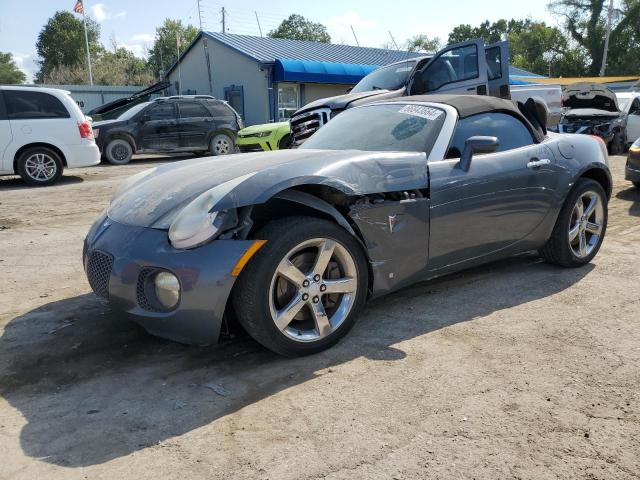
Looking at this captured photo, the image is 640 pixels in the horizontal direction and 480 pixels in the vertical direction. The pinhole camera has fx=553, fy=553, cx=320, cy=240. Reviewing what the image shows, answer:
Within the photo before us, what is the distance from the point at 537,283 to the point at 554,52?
57.6 meters

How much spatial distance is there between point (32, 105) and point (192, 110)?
17.9 ft

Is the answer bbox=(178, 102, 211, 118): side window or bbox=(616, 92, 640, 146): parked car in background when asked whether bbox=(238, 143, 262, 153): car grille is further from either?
bbox=(616, 92, 640, 146): parked car in background

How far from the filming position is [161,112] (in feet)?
48.4

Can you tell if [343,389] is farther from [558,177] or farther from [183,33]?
[183,33]

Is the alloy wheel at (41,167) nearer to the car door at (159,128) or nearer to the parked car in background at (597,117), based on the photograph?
the car door at (159,128)

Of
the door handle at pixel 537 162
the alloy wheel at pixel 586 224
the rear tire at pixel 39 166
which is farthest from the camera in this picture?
the rear tire at pixel 39 166

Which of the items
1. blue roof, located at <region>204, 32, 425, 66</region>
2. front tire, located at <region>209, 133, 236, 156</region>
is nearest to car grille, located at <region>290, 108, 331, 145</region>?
front tire, located at <region>209, 133, 236, 156</region>

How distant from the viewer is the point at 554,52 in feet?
178

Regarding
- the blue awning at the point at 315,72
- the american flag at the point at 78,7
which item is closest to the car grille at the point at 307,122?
the blue awning at the point at 315,72

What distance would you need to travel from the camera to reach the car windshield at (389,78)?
9.73 metres

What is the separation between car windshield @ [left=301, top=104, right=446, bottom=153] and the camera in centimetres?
373

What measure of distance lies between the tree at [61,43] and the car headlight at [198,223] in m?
55.6

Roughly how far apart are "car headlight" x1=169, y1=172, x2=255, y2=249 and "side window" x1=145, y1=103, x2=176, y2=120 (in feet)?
41.5

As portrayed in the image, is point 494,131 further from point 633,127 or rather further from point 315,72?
point 315,72
